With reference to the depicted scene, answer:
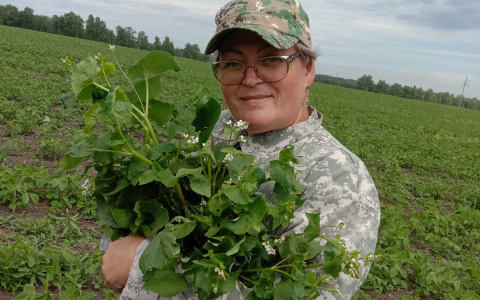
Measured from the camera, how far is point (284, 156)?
1.21 metres

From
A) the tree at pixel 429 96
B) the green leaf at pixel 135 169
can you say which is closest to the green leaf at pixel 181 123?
the green leaf at pixel 135 169

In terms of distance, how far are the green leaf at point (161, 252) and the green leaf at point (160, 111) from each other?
34 centimetres

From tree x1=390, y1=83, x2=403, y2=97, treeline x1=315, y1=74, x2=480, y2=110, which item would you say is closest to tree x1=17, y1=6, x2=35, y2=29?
treeline x1=315, y1=74, x2=480, y2=110

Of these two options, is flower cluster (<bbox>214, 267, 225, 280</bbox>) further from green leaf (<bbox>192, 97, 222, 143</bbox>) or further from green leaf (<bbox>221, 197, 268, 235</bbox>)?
green leaf (<bbox>192, 97, 222, 143</bbox>)

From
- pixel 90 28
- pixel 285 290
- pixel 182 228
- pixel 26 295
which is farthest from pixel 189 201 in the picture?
pixel 90 28

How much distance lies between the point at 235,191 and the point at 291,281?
27 cm

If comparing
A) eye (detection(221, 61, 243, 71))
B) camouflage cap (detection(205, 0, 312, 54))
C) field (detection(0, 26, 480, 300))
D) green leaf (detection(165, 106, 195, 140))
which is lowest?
field (detection(0, 26, 480, 300))

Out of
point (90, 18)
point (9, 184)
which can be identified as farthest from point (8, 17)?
point (9, 184)

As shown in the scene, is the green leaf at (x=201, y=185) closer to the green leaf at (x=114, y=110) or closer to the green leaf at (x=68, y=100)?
the green leaf at (x=114, y=110)

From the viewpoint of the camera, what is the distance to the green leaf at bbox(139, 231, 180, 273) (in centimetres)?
110

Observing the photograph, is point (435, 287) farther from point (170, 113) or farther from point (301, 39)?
point (170, 113)

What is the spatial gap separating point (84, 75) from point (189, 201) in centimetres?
46

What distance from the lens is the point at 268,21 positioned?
1.64 metres

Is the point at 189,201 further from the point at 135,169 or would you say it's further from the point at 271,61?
the point at 271,61
